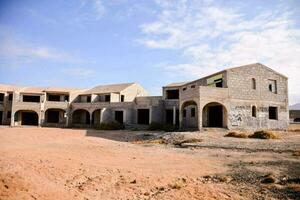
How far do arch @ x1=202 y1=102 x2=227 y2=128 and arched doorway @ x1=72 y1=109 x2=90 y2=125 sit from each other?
74.0ft

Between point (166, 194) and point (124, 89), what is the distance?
34619 millimetres

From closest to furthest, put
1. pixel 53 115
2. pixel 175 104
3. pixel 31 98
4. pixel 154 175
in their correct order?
pixel 154 175 < pixel 175 104 < pixel 53 115 < pixel 31 98

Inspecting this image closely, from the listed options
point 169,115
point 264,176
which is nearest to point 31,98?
point 169,115

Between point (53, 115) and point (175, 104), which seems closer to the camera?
point (175, 104)

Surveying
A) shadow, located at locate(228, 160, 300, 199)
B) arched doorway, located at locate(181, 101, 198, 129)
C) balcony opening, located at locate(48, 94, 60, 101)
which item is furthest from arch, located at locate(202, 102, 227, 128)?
balcony opening, located at locate(48, 94, 60, 101)

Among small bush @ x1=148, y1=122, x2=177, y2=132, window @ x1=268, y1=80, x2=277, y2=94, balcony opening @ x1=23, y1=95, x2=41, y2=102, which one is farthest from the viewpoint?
balcony opening @ x1=23, y1=95, x2=41, y2=102

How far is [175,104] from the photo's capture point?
35094 mm

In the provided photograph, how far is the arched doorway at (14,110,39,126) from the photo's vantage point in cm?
4259

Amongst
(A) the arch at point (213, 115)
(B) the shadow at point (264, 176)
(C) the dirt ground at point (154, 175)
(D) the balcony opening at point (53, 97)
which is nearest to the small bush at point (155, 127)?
(A) the arch at point (213, 115)

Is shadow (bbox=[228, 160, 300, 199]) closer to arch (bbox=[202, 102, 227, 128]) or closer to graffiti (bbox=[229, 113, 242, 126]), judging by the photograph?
graffiti (bbox=[229, 113, 242, 126])

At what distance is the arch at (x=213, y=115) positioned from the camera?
2806cm

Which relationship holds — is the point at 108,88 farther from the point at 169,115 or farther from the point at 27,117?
the point at 27,117

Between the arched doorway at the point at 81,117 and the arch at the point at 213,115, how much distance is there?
2257 centimetres

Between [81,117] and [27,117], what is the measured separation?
8913 millimetres
